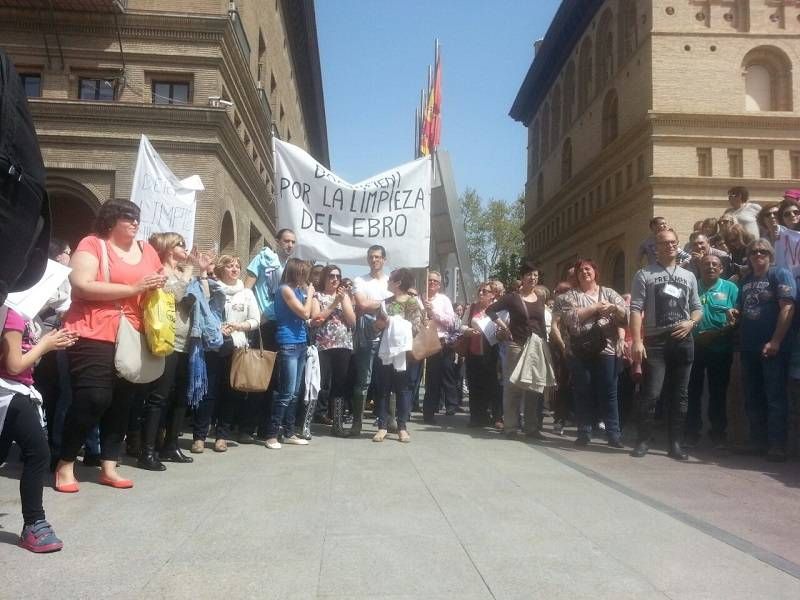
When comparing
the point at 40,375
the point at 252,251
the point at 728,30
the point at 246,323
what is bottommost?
the point at 40,375

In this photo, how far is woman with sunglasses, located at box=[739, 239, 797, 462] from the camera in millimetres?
6785

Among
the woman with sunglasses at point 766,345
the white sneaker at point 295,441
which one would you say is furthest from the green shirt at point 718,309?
the white sneaker at point 295,441

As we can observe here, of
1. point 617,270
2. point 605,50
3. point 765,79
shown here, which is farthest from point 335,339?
point 605,50

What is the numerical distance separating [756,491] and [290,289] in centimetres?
451

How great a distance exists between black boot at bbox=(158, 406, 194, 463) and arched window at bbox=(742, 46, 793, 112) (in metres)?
31.2

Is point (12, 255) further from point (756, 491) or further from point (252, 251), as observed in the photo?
point (252, 251)

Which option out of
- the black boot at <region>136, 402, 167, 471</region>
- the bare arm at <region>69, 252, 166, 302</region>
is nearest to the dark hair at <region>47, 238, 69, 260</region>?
the black boot at <region>136, 402, 167, 471</region>

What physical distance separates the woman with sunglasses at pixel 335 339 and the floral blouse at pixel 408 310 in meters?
0.43

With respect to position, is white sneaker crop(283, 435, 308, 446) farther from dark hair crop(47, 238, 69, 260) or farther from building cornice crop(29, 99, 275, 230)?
building cornice crop(29, 99, 275, 230)

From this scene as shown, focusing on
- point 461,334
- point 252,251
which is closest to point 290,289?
point 461,334

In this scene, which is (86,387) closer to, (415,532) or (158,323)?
(158,323)

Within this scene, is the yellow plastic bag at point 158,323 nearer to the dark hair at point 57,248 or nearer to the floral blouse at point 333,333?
the dark hair at point 57,248

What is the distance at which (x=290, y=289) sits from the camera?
288 inches

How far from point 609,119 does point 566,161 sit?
8920 mm
